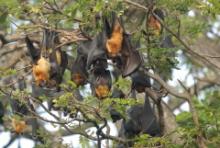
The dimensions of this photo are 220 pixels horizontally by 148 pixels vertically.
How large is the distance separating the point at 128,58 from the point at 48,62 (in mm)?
972

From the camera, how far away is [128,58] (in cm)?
587

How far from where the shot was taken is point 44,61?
20.7 ft

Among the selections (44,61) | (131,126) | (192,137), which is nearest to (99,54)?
(44,61)

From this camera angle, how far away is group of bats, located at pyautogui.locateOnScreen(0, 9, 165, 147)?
230 inches

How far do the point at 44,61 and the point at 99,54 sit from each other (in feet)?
2.31

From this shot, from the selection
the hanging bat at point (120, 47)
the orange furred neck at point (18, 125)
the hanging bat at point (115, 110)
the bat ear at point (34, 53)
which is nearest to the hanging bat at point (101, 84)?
the hanging bat at point (120, 47)

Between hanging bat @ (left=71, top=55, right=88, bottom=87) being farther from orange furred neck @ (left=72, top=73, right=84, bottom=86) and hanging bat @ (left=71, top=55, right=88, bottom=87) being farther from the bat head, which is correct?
the bat head

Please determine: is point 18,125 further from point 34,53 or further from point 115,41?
point 115,41

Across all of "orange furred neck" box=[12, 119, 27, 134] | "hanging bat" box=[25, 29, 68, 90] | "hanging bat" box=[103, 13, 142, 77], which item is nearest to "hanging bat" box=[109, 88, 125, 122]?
"hanging bat" box=[25, 29, 68, 90]

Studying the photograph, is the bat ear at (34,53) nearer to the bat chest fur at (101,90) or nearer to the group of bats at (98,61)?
the group of bats at (98,61)

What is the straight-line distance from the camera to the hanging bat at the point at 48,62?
6.25 meters

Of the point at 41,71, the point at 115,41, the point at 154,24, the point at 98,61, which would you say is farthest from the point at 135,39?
the point at 41,71

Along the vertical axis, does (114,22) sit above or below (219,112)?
above

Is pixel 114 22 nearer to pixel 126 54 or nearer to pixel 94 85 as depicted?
pixel 126 54
